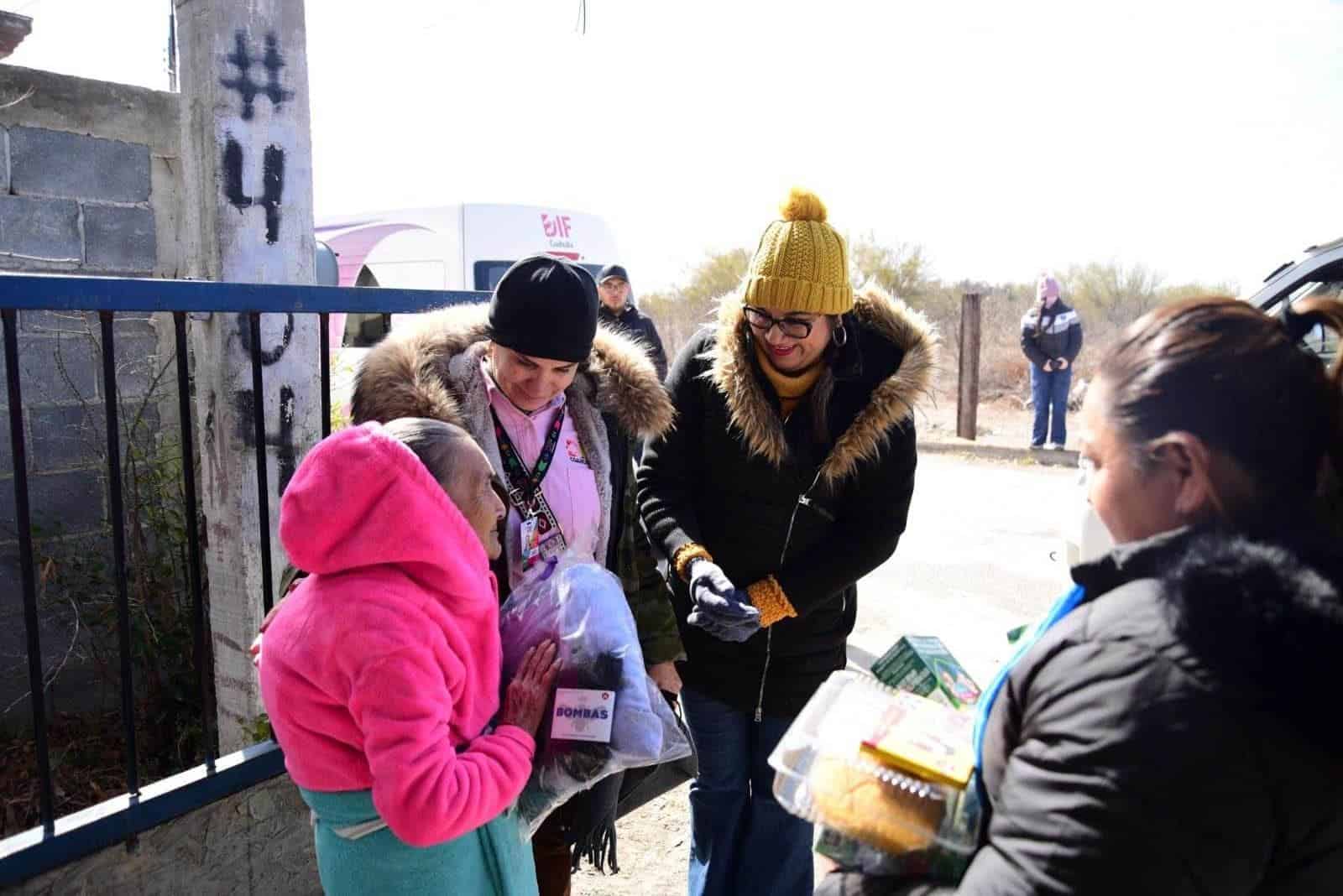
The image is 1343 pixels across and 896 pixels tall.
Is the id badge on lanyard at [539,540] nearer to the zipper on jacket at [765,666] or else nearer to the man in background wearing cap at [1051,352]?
the zipper on jacket at [765,666]

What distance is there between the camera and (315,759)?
57.0 inches

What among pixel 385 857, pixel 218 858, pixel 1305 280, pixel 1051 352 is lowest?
pixel 218 858

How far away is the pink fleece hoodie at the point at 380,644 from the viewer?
1.35 meters

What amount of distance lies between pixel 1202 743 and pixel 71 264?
12.8 ft

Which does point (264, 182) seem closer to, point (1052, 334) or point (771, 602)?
point (771, 602)

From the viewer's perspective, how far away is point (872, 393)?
2355 mm

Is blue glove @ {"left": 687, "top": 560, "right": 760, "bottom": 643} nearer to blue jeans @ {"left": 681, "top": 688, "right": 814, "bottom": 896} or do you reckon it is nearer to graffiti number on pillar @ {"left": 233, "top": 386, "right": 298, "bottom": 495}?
blue jeans @ {"left": 681, "top": 688, "right": 814, "bottom": 896}

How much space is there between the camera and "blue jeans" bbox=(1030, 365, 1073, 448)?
422 inches

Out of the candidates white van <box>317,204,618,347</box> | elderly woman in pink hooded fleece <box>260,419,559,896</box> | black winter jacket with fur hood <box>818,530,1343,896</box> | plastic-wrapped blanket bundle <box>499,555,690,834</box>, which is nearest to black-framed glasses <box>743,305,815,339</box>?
plastic-wrapped blanket bundle <box>499,555,690,834</box>

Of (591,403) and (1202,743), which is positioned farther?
(591,403)

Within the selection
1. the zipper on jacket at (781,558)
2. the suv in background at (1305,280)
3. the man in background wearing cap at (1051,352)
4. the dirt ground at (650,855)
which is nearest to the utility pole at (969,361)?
A: the man in background wearing cap at (1051,352)

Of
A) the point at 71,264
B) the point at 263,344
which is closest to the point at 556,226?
the point at 71,264

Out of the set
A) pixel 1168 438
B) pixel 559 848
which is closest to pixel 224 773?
pixel 559 848

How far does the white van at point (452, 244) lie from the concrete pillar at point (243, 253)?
448 centimetres
